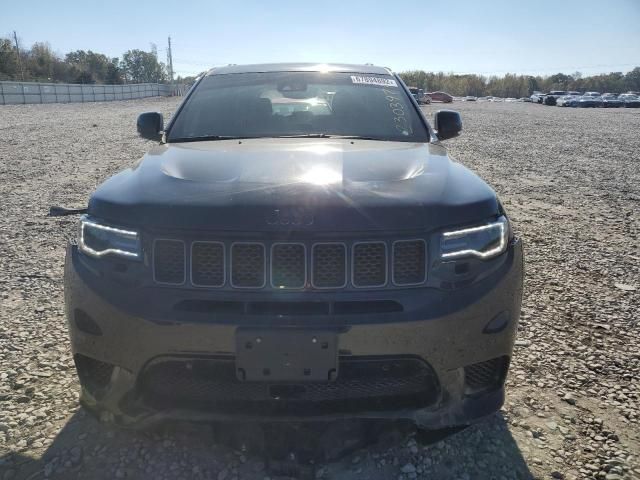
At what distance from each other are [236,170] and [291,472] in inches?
52.4

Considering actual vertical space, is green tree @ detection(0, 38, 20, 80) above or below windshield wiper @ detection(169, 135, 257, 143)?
above

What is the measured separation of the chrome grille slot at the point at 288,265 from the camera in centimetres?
203

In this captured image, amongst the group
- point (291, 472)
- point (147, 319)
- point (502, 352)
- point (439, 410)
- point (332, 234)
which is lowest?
point (291, 472)

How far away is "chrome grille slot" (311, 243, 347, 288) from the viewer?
2029 mm

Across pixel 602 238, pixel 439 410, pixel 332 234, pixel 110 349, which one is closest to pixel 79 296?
pixel 110 349

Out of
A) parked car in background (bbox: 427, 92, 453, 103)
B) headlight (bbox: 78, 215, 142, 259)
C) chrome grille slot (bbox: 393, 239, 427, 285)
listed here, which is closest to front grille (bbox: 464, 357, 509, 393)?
chrome grille slot (bbox: 393, 239, 427, 285)

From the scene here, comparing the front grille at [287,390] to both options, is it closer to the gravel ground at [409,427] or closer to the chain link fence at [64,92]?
the gravel ground at [409,427]

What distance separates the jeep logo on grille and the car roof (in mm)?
2303

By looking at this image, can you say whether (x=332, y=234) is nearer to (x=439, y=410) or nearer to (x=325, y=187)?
(x=325, y=187)

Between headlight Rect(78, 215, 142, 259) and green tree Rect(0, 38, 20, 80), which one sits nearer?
headlight Rect(78, 215, 142, 259)

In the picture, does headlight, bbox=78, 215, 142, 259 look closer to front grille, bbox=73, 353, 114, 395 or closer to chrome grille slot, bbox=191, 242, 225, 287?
chrome grille slot, bbox=191, 242, 225, 287

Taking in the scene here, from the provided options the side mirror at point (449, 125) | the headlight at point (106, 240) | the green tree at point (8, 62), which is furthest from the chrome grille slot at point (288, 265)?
the green tree at point (8, 62)

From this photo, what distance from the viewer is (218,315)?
6.49ft

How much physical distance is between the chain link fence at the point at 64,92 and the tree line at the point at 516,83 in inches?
2323
